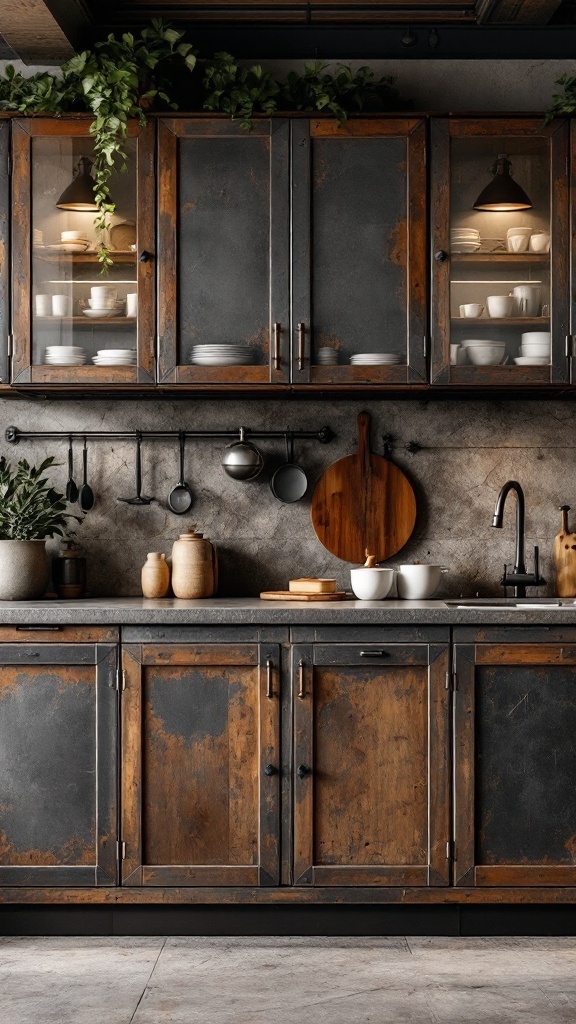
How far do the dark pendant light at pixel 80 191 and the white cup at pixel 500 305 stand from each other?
4.39ft

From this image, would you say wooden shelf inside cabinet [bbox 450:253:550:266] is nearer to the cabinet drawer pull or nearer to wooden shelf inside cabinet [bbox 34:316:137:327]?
wooden shelf inside cabinet [bbox 34:316:137:327]

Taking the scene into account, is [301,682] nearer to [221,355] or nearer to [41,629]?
[41,629]

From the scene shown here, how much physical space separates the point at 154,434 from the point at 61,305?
1.91 feet

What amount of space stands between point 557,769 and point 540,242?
168cm

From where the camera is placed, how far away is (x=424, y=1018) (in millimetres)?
2461

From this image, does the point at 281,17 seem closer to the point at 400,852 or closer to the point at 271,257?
the point at 271,257

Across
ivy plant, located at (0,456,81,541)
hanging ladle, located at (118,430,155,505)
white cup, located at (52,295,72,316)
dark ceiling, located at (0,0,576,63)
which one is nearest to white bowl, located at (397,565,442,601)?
hanging ladle, located at (118,430,155,505)

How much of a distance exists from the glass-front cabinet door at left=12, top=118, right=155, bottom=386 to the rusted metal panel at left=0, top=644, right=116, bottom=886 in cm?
94

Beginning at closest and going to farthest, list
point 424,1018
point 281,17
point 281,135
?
point 424,1018
point 281,135
point 281,17

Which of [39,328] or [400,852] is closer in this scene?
[400,852]

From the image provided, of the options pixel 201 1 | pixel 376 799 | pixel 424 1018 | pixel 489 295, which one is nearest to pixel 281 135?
pixel 201 1

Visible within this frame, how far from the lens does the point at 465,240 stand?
3.31 metres

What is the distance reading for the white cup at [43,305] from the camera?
10.9ft

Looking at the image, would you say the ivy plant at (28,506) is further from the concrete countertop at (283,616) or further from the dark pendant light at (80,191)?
the dark pendant light at (80,191)
